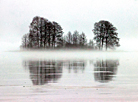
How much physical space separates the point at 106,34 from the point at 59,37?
491 inches

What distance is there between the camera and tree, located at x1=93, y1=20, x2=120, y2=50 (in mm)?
45844

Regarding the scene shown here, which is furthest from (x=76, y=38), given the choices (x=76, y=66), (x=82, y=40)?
(x=76, y=66)

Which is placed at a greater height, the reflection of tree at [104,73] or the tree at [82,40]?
the tree at [82,40]

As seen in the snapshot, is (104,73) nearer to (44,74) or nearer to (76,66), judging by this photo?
(44,74)

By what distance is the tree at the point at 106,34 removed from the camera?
4584 centimetres

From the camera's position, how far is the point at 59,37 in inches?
1745

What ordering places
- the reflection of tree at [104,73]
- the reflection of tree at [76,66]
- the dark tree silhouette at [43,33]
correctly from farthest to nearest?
1. the dark tree silhouette at [43,33]
2. the reflection of tree at [76,66]
3. the reflection of tree at [104,73]

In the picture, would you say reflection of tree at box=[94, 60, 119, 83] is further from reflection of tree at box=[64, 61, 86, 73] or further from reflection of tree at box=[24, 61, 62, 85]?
reflection of tree at box=[24, 61, 62, 85]

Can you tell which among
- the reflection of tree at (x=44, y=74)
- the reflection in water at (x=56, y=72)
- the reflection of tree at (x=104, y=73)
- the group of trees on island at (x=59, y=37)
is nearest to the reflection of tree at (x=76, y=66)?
the reflection in water at (x=56, y=72)

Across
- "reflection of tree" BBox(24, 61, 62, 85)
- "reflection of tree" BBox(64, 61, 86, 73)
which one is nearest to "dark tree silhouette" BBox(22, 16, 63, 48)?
"reflection of tree" BBox(64, 61, 86, 73)

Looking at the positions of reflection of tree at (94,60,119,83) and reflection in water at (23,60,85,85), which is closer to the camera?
reflection in water at (23,60,85,85)

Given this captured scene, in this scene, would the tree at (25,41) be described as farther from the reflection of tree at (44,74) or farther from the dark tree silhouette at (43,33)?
the reflection of tree at (44,74)

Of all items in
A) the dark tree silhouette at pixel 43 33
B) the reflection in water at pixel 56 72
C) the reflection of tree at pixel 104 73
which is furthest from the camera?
the dark tree silhouette at pixel 43 33

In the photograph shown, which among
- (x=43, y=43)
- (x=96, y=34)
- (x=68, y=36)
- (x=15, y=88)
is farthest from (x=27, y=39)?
(x=15, y=88)
